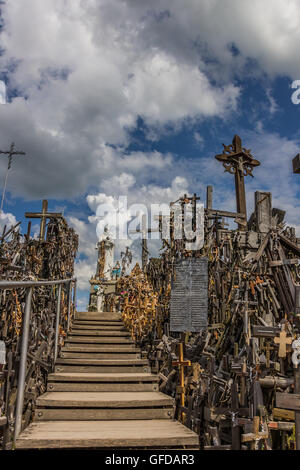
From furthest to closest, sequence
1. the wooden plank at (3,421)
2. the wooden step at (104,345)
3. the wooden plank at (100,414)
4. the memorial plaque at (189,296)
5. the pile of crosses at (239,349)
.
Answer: the memorial plaque at (189,296) → the wooden step at (104,345) → the pile of crosses at (239,349) → the wooden plank at (3,421) → the wooden plank at (100,414)

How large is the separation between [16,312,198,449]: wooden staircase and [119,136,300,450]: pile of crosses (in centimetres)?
136

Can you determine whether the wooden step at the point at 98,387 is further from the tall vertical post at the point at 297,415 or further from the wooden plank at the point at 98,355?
the tall vertical post at the point at 297,415

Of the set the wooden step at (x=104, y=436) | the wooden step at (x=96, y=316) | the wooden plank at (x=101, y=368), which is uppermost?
the wooden step at (x=96, y=316)

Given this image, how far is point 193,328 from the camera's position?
977 cm

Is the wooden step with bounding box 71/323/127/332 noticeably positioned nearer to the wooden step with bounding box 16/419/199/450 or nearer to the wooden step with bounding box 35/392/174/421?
the wooden step with bounding box 35/392/174/421

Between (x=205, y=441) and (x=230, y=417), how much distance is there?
62 centimetres

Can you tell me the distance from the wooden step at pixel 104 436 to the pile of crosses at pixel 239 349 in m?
2.04

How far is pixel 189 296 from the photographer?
396 inches

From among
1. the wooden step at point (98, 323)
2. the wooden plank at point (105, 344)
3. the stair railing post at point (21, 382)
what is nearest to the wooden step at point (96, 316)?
the wooden step at point (98, 323)

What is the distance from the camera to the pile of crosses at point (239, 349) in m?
5.49

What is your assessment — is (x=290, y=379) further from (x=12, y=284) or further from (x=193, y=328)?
(x=12, y=284)

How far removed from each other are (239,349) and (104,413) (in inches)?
198

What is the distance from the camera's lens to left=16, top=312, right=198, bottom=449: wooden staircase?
10.7 feet
